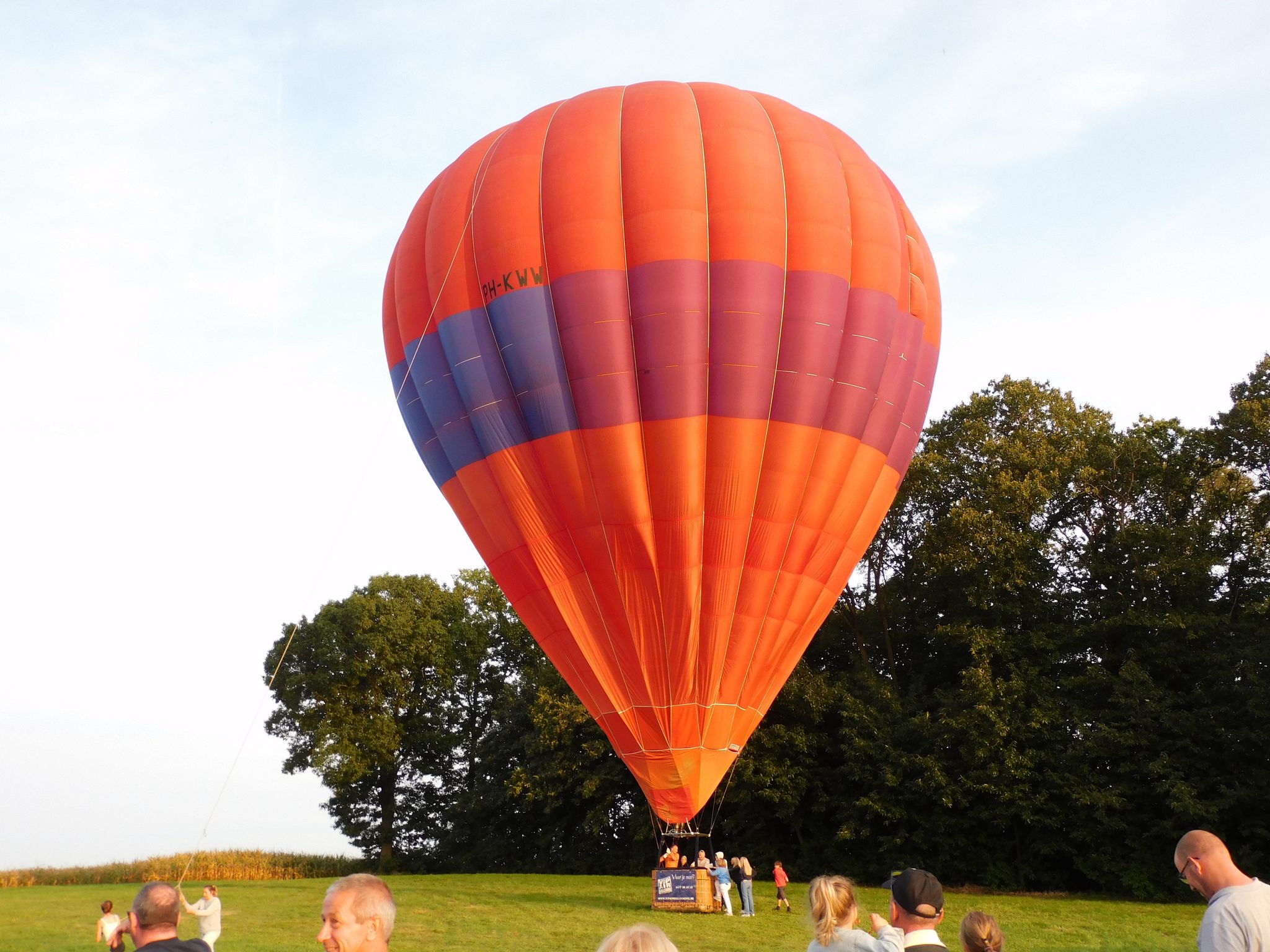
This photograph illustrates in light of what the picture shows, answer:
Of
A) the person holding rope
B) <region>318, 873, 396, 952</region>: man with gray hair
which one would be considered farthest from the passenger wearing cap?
<region>318, 873, 396, 952</region>: man with gray hair

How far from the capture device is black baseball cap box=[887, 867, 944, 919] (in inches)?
167

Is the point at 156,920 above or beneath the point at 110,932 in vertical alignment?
beneath

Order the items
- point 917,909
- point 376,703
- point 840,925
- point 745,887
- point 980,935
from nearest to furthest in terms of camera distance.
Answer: point 980,935 → point 917,909 → point 840,925 → point 745,887 → point 376,703

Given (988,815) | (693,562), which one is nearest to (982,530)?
(988,815)

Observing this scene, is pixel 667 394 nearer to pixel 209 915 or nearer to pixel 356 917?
pixel 209 915

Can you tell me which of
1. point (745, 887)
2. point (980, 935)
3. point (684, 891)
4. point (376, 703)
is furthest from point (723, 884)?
point (376, 703)

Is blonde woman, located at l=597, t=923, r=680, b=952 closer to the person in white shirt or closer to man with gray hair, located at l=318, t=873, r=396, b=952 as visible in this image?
man with gray hair, located at l=318, t=873, r=396, b=952

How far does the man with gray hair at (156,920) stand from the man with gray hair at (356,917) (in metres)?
0.66

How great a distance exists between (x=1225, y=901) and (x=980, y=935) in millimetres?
881

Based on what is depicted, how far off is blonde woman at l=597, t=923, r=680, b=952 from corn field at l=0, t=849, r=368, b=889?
21272mm

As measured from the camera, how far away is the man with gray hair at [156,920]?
3561 mm

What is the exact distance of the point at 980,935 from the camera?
12.7 feet

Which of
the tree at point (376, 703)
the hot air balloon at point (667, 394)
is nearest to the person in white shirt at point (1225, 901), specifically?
the hot air balloon at point (667, 394)

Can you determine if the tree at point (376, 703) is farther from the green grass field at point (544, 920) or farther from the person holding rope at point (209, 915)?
the person holding rope at point (209, 915)
